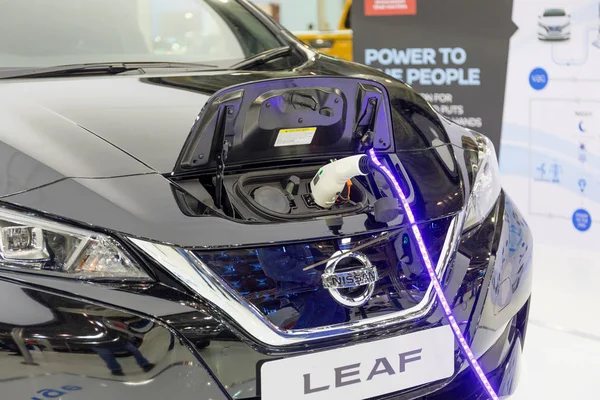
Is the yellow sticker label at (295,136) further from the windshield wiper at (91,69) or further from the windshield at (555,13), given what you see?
the windshield at (555,13)

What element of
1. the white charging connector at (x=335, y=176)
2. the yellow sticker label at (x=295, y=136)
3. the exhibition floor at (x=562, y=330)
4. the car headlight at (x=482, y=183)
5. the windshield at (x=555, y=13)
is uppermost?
the windshield at (x=555, y=13)

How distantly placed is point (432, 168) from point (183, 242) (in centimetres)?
59

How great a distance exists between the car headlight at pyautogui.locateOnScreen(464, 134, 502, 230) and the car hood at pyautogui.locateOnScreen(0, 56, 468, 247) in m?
0.04

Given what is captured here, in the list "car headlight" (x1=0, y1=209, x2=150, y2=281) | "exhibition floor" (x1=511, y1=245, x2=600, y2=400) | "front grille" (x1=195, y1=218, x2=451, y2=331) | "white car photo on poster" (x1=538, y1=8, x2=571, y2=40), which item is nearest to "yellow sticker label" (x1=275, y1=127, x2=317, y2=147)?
"front grille" (x1=195, y1=218, x2=451, y2=331)

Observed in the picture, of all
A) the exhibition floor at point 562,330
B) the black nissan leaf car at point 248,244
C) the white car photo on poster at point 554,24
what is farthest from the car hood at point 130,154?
the white car photo on poster at point 554,24

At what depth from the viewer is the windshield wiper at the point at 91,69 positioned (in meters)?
1.69

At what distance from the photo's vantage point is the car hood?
113 centimetres

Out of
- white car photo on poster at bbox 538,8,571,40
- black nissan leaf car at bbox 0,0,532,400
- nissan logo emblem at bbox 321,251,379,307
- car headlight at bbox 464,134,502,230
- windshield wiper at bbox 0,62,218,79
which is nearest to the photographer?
black nissan leaf car at bbox 0,0,532,400

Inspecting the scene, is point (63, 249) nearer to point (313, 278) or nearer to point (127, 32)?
point (313, 278)

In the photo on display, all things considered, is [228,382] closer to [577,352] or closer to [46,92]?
[46,92]

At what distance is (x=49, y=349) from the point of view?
3.35 ft

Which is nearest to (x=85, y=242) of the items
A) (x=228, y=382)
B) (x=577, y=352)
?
(x=228, y=382)

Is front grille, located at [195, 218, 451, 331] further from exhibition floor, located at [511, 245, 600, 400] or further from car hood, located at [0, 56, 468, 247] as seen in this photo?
exhibition floor, located at [511, 245, 600, 400]

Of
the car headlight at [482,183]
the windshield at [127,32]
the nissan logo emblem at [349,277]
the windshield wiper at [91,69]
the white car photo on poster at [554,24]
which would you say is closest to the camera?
the nissan logo emblem at [349,277]
